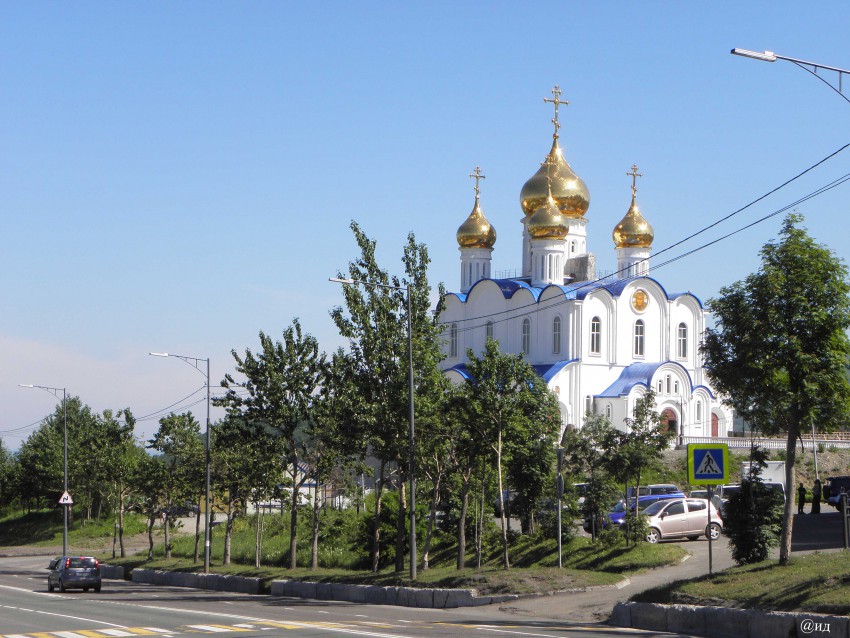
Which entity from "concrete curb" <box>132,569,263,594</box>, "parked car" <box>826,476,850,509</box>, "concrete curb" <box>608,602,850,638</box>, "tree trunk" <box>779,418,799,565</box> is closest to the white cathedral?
"parked car" <box>826,476,850,509</box>

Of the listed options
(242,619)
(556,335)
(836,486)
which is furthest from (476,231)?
(242,619)

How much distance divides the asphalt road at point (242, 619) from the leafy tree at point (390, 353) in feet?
14.5

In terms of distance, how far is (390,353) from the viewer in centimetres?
3019

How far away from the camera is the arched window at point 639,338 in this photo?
74.8m

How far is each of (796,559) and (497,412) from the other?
897 cm

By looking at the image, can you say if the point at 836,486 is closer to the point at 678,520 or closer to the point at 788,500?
the point at 678,520

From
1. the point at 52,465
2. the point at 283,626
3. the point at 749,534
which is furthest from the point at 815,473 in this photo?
the point at 52,465

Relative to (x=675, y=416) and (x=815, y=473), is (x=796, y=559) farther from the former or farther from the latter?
(x=675, y=416)

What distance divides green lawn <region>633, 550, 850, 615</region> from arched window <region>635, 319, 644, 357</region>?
5398cm

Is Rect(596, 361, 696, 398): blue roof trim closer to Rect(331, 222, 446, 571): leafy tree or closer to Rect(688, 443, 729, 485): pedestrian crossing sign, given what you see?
Rect(331, 222, 446, 571): leafy tree

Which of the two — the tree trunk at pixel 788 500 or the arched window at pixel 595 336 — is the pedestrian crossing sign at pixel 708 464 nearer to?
the tree trunk at pixel 788 500

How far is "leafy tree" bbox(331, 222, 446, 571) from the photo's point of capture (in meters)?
29.5

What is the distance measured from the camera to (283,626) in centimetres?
2114

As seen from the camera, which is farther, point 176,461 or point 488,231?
point 488,231
